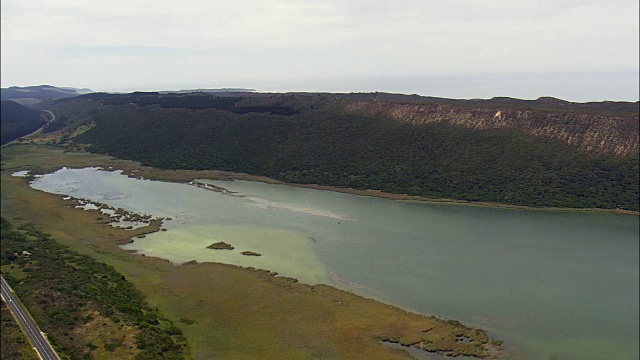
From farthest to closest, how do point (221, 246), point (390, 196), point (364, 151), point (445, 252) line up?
point (364, 151), point (390, 196), point (221, 246), point (445, 252)

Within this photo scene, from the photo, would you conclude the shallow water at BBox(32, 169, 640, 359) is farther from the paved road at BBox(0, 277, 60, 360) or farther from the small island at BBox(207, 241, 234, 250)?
the paved road at BBox(0, 277, 60, 360)

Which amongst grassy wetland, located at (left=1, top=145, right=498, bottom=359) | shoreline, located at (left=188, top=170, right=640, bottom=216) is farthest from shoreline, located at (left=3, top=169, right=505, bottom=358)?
shoreline, located at (left=188, top=170, right=640, bottom=216)

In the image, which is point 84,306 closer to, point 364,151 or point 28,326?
point 28,326

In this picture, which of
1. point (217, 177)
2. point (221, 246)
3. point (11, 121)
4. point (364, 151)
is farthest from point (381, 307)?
point (217, 177)

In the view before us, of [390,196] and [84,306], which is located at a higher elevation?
[390,196]

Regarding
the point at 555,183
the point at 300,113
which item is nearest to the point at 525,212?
the point at 555,183

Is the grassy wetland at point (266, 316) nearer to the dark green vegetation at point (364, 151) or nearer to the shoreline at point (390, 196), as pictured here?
the shoreline at point (390, 196)
